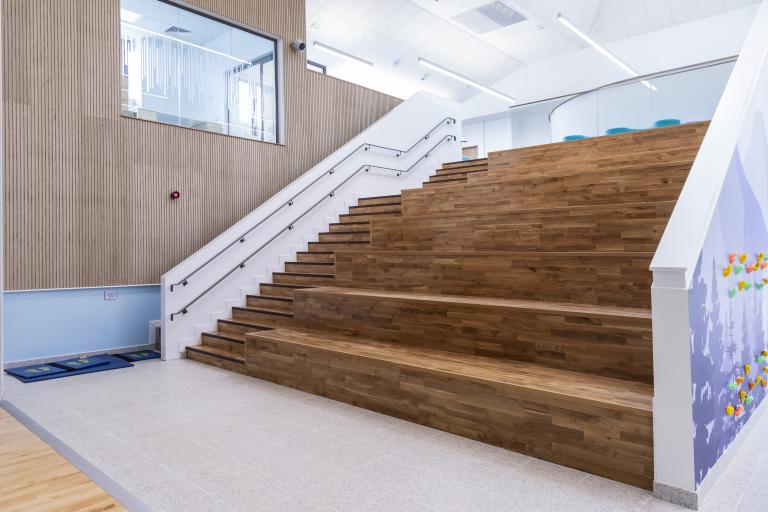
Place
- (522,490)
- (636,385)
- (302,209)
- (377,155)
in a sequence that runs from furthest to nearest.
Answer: (377,155) < (302,209) < (636,385) < (522,490)

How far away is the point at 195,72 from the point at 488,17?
6.75 m

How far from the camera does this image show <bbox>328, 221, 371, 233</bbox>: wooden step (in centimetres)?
600

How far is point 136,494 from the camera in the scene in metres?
2.15

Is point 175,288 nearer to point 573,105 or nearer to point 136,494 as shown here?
point 136,494

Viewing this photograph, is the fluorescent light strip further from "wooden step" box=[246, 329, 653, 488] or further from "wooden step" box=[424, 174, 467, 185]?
"wooden step" box=[246, 329, 653, 488]

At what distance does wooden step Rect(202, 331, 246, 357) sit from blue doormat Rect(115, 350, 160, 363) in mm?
462

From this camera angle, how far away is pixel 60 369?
430 centimetres

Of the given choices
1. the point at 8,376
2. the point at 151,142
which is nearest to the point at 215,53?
the point at 151,142

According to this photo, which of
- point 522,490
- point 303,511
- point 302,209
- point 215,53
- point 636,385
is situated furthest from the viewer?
point 302,209

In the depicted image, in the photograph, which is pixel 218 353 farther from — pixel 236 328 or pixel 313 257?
pixel 313 257

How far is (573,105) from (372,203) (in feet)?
11.3

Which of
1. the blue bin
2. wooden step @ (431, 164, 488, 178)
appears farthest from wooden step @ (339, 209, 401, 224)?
the blue bin

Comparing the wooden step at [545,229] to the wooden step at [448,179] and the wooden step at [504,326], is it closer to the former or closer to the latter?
the wooden step at [504,326]

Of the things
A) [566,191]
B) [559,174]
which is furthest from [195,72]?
[566,191]
